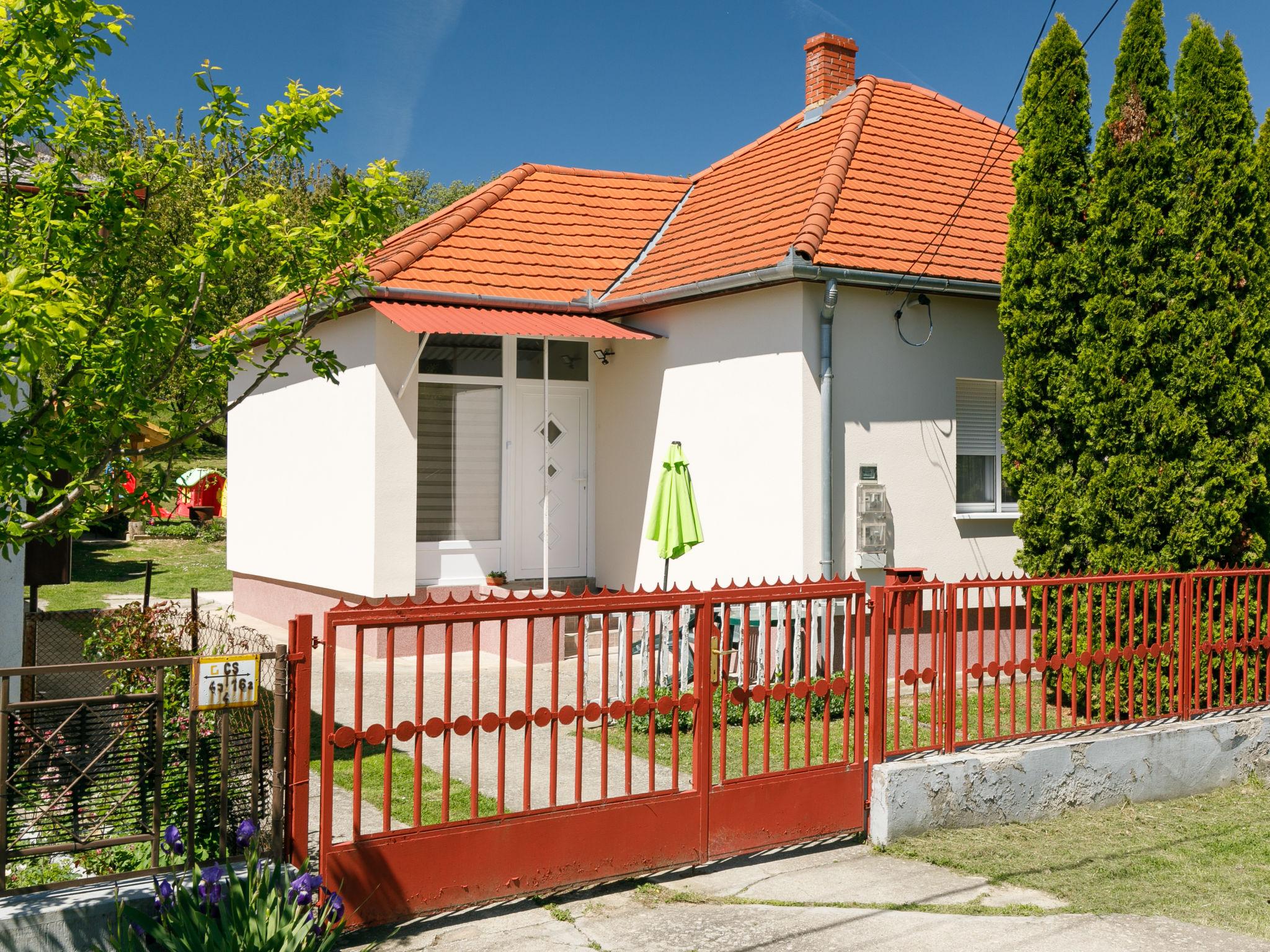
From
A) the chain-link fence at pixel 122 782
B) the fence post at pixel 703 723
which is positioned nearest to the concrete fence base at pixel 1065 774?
the fence post at pixel 703 723

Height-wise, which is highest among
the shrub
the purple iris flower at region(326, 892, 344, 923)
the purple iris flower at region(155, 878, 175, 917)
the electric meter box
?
the electric meter box

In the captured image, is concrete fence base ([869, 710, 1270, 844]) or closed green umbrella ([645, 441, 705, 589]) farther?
closed green umbrella ([645, 441, 705, 589])

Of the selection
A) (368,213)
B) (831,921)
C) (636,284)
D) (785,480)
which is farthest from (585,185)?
(831,921)

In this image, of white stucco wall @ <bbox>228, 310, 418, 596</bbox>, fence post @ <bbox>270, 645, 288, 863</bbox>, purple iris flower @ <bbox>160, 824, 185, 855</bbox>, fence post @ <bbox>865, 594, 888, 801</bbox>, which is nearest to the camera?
purple iris flower @ <bbox>160, 824, 185, 855</bbox>

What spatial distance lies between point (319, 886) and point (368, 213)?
3420 millimetres

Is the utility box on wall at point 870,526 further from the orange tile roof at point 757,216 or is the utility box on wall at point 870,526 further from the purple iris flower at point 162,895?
the purple iris flower at point 162,895

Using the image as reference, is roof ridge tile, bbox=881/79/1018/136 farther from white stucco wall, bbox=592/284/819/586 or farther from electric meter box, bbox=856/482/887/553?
electric meter box, bbox=856/482/887/553

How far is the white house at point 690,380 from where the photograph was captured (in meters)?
11.8

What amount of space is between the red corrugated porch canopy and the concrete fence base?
22.3 feet

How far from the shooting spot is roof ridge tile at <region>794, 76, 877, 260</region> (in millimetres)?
11609

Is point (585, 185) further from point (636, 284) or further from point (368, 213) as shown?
point (368, 213)

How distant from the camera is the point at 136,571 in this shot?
2222cm

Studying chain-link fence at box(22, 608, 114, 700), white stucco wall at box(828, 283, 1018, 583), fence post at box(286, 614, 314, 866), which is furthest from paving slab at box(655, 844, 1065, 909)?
white stucco wall at box(828, 283, 1018, 583)

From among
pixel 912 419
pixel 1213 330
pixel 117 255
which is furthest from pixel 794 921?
pixel 912 419
